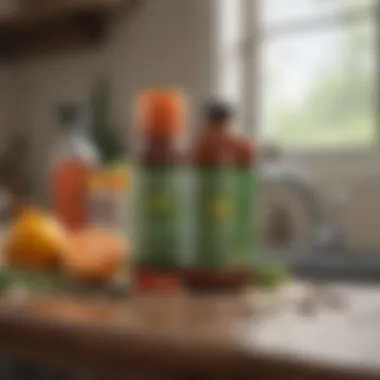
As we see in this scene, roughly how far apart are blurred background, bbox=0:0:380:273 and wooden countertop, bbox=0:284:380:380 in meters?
0.76

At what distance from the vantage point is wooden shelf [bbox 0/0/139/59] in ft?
8.04

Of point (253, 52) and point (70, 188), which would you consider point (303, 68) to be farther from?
point (70, 188)

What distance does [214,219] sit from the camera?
999 millimetres

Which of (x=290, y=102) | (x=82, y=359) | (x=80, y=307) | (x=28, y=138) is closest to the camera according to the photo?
(x=82, y=359)

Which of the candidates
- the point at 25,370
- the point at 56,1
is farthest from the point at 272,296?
the point at 56,1

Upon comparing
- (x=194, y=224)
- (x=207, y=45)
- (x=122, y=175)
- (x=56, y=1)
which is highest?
(x=56, y=1)

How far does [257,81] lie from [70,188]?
36.9 inches

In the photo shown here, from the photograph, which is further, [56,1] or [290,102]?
[56,1]

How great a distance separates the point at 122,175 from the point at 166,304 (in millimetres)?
760

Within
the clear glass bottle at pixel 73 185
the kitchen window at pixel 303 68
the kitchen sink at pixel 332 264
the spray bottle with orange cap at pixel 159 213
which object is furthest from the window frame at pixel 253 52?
the spray bottle with orange cap at pixel 159 213

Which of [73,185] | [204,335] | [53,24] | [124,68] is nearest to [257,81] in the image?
[124,68]

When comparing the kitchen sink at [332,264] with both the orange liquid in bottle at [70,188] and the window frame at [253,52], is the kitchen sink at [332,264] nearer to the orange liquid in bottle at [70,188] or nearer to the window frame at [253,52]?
the orange liquid in bottle at [70,188]

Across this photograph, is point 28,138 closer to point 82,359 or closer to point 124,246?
point 124,246

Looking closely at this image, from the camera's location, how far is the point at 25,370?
842 mm
